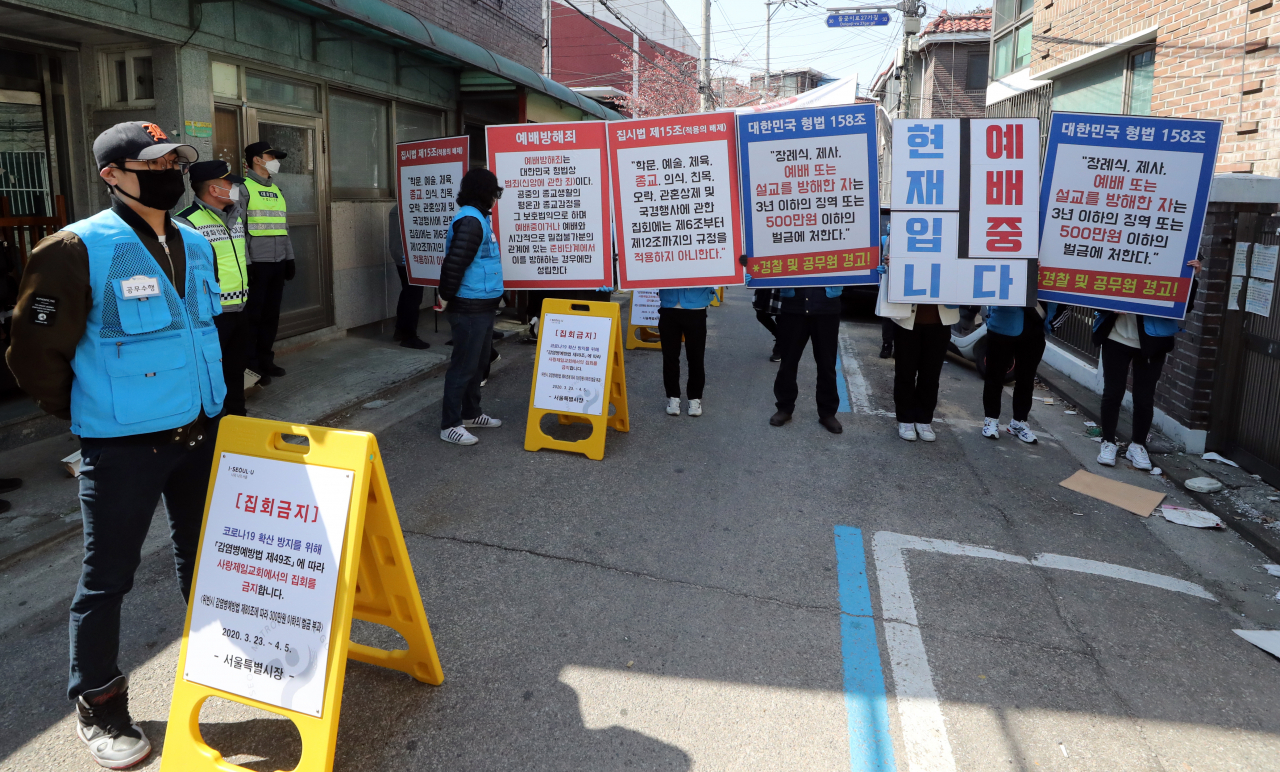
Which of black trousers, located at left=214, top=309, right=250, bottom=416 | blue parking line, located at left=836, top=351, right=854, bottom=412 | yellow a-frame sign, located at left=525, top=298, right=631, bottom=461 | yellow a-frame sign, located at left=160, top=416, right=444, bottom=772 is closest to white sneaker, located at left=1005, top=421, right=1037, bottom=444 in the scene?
blue parking line, located at left=836, top=351, right=854, bottom=412

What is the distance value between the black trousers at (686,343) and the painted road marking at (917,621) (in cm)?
274

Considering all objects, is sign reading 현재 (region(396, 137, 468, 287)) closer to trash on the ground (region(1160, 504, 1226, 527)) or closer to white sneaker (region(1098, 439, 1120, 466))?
white sneaker (region(1098, 439, 1120, 466))

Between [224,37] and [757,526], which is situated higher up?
[224,37]

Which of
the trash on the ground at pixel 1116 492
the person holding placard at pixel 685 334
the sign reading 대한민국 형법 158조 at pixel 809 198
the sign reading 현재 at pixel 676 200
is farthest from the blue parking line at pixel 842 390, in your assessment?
the trash on the ground at pixel 1116 492

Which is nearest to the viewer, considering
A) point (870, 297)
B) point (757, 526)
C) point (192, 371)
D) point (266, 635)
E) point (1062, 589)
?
point (266, 635)

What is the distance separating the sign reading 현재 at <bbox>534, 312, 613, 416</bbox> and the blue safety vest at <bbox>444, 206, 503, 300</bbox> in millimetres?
519

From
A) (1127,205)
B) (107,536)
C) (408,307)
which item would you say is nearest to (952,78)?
(408,307)

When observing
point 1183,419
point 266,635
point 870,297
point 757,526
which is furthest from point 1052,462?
point 870,297

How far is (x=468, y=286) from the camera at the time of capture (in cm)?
640

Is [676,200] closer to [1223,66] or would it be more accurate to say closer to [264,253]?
[264,253]

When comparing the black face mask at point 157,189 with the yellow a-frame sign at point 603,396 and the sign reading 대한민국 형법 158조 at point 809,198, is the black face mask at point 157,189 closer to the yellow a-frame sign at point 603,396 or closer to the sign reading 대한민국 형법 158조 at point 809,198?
the yellow a-frame sign at point 603,396

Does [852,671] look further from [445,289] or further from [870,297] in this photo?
[870,297]

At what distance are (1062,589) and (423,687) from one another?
3189mm

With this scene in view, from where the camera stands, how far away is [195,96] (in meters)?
7.26
